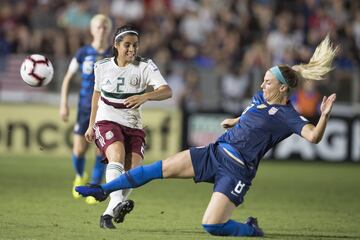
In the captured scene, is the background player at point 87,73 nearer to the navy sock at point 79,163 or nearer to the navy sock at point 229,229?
the navy sock at point 79,163

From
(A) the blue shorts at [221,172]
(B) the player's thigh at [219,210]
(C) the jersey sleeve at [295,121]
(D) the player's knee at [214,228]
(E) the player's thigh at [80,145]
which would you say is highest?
(C) the jersey sleeve at [295,121]

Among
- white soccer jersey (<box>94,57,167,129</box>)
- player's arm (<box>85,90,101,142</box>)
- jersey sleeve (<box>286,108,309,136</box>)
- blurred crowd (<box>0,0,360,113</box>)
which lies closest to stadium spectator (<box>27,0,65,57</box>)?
blurred crowd (<box>0,0,360,113</box>)

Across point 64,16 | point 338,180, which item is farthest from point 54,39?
point 338,180

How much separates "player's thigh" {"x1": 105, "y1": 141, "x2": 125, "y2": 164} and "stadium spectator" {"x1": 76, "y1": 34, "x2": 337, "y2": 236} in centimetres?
54

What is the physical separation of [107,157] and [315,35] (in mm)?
13225

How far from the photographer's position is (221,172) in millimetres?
8234

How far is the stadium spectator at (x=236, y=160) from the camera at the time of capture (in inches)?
319

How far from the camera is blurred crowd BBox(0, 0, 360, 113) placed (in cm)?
1917

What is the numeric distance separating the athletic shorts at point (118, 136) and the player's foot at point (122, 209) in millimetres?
797

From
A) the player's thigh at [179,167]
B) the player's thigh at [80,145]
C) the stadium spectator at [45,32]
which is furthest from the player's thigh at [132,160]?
the stadium spectator at [45,32]

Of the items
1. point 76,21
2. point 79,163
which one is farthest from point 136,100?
point 76,21

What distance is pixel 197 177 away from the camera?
8.27 meters

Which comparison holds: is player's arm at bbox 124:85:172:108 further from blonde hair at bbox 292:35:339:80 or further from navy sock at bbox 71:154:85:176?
navy sock at bbox 71:154:85:176

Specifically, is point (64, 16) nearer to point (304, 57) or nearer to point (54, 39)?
point (54, 39)
